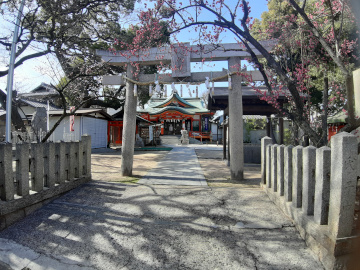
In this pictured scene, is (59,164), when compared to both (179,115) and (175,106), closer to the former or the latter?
(175,106)

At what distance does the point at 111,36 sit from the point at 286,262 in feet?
43.9

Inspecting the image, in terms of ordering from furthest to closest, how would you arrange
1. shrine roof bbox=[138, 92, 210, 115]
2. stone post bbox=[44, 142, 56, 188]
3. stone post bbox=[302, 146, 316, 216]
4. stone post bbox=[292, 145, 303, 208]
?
shrine roof bbox=[138, 92, 210, 115] → stone post bbox=[44, 142, 56, 188] → stone post bbox=[292, 145, 303, 208] → stone post bbox=[302, 146, 316, 216]

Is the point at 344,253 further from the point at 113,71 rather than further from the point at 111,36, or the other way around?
the point at 113,71

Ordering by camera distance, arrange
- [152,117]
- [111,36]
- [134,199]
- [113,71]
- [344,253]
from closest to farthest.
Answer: [344,253]
[134,199]
[111,36]
[113,71]
[152,117]

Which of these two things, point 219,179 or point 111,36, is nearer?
point 219,179

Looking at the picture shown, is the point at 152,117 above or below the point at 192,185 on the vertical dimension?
above

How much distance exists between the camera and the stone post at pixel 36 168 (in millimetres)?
3980

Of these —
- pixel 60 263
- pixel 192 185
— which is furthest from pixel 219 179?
pixel 60 263

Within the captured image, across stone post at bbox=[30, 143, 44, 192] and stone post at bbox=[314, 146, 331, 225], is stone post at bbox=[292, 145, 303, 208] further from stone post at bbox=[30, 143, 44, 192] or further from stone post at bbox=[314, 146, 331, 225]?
stone post at bbox=[30, 143, 44, 192]

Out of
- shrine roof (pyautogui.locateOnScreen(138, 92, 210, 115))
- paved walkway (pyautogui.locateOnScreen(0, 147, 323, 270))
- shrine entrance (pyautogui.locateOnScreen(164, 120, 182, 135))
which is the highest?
shrine roof (pyautogui.locateOnScreen(138, 92, 210, 115))

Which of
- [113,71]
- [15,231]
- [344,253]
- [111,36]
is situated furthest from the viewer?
[113,71]

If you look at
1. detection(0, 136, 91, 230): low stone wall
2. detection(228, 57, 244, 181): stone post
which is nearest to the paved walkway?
detection(0, 136, 91, 230): low stone wall

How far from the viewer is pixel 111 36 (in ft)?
42.1

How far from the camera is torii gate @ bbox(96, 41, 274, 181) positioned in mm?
6445
